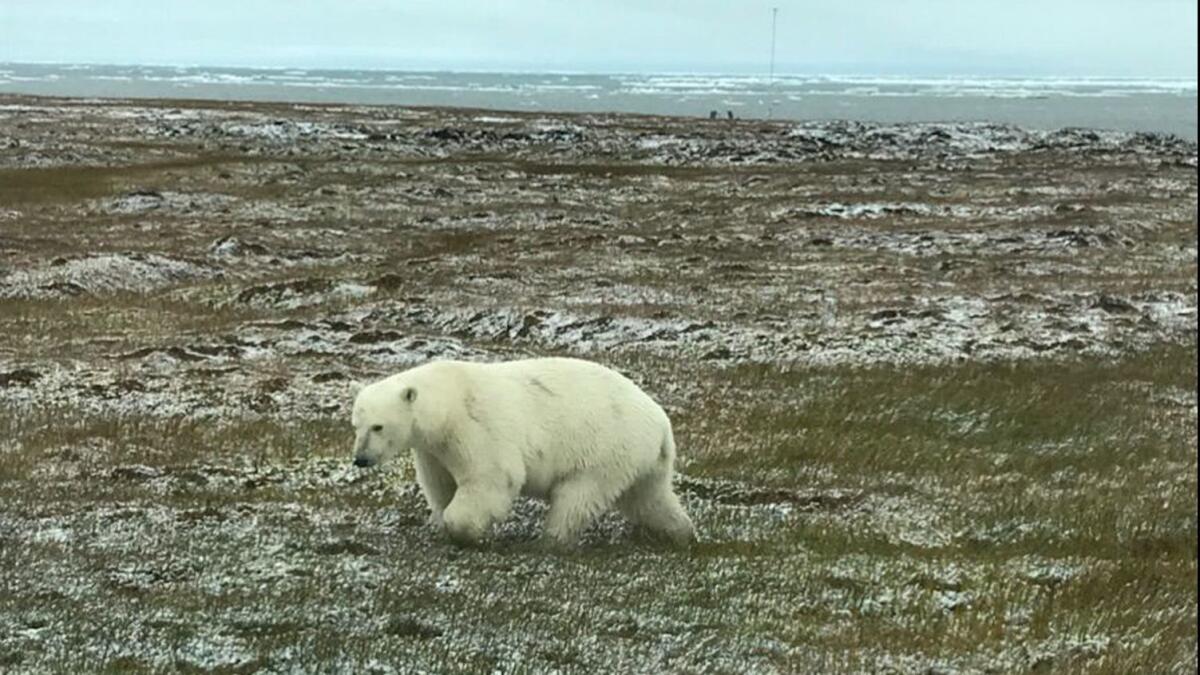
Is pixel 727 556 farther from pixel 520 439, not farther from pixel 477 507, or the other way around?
pixel 477 507

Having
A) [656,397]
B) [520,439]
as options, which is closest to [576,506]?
[520,439]

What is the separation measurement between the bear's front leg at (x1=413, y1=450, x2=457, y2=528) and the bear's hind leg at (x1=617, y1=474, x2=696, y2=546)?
1.47 meters

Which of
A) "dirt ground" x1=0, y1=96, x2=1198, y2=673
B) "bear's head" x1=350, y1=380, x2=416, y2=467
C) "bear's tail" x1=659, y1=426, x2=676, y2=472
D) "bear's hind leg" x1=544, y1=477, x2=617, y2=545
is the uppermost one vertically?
"bear's head" x1=350, y1=380, x2=416, y2=467

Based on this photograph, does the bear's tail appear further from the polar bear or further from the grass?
the grass

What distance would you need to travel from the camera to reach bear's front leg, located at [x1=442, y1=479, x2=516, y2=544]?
9.19 meters

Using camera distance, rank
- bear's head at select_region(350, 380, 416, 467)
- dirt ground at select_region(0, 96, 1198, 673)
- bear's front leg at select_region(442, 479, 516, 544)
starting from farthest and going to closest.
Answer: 1. bear's front leg at select_region(442, 479, 516, 544)
2. bear's head at select_region(350, 380, 416, 467)
3. dirt ground at select_region(0, 96, 1198, 673)

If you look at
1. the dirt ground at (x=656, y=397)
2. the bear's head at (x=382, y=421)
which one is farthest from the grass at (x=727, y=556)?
the bear's head at (x=382, y=421)

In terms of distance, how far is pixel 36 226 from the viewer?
104 feet

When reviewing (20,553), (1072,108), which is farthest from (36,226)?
(1072,108)

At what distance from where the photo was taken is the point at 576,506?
945cm

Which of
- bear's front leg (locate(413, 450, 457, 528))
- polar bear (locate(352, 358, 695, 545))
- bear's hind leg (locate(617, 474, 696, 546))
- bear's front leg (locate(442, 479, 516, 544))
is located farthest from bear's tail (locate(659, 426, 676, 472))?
bear's front leg (locate(413, 450, 457, 528))

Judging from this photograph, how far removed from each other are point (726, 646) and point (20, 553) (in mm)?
5474

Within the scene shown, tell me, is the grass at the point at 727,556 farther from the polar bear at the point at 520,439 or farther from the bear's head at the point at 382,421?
the bear's head at the point at 382,421

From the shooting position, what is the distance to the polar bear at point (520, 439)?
29.3 ft
